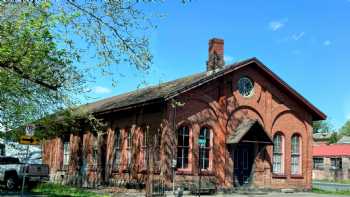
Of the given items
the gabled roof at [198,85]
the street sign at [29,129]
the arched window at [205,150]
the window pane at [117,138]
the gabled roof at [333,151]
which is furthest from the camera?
the gabled roof at [333,151]

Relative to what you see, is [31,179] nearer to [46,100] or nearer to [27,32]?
[46,100]

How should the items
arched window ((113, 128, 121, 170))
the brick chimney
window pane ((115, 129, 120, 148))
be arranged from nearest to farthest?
1. the brick chimney
2. arched window ((113, 128, 121, 170))
3. window pane ((115, 129, 120, 148))

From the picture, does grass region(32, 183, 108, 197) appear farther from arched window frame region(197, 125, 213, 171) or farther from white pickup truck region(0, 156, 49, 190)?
arched window frame region(197, 125, 213, 171)

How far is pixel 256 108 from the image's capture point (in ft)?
97.2

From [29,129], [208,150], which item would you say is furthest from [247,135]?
[29,129]

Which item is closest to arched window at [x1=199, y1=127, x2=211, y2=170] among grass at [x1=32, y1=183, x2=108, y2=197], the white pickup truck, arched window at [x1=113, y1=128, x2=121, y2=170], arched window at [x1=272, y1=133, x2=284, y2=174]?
arched window at [x1=272, y1=133, x2=284, y2=174]

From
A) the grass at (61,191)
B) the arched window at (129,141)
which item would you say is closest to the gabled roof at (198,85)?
the arched window at (129,141)

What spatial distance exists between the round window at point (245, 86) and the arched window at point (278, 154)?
125 inches

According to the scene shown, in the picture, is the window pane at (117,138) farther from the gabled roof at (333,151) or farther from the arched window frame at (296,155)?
the gabled roof at (333,151)

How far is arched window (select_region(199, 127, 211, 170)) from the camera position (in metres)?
27.3

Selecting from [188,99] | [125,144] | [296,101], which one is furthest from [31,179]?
[296,101]

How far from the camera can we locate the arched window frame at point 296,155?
31.3 m

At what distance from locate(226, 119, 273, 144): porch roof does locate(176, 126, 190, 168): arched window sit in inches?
95.7

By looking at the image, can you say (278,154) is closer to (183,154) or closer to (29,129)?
(183,154)
